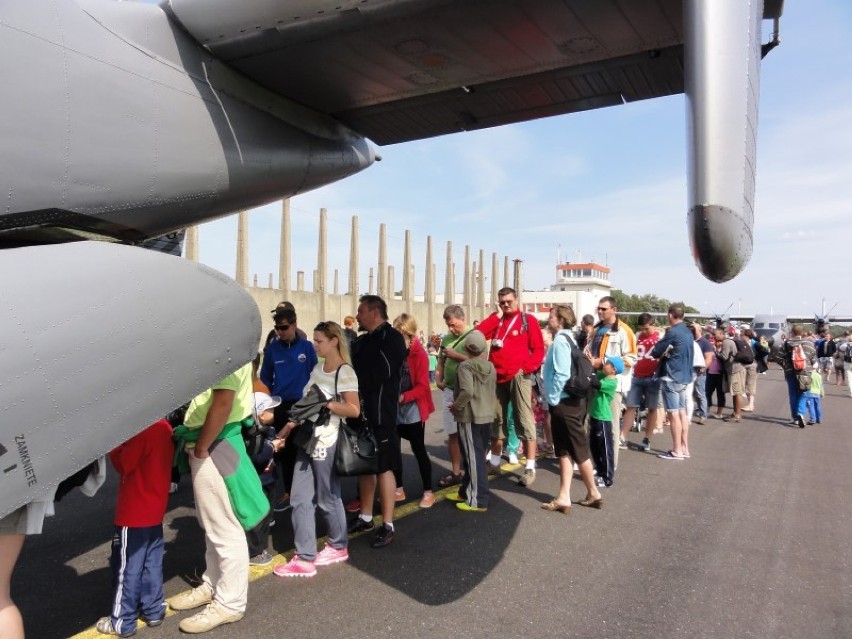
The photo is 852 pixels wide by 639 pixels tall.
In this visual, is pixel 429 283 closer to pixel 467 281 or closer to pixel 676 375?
pixel 467 281

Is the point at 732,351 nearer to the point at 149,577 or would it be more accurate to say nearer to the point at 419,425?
the point at 419,425

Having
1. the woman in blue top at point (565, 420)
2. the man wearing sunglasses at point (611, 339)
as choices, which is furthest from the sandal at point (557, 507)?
the man wearing sunglasses at point (611, 339)

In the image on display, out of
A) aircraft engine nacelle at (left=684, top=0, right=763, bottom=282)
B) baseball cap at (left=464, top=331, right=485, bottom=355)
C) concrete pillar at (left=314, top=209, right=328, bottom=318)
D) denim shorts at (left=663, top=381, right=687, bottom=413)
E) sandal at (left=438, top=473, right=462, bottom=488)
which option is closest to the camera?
aircraft engine nacelle at (left=684, top=0, right=763, bottom=282)

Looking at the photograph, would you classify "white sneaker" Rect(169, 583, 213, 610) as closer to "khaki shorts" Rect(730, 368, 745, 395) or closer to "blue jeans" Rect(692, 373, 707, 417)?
"blue jeans" Rect(692, 373, 707, 417)

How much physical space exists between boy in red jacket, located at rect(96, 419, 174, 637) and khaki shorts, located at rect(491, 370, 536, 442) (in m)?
3.82

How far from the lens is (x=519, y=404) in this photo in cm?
621

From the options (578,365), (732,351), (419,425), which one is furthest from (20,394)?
(732,351)

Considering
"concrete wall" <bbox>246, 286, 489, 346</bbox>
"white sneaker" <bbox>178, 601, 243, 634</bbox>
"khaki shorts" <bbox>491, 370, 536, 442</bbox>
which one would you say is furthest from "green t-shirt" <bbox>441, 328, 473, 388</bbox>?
"concrete wall" <bbox>246, 286, 489, 346</bbox>

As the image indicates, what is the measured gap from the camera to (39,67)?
105 inches

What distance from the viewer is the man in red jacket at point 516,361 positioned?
613 cm

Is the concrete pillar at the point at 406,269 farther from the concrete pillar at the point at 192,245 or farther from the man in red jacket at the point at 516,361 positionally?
the man in red jacket at the point at 516,361

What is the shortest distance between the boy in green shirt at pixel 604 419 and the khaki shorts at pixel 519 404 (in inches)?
25.4

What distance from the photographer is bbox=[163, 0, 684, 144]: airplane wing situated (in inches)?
124

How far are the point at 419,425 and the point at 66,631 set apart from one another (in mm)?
2986
